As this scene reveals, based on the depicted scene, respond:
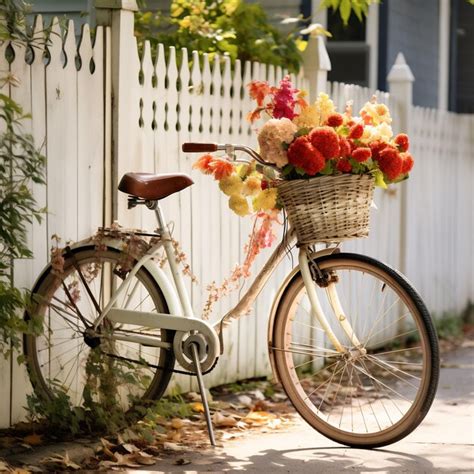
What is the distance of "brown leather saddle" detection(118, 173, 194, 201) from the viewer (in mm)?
5715

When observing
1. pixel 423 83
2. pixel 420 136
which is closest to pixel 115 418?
pixel 420 136

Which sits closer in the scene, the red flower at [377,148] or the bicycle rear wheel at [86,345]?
the red flower at [377,148]

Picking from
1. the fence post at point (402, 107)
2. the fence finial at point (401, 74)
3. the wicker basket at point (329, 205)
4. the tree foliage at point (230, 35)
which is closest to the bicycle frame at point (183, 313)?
the wicker basket at point (329, 205)

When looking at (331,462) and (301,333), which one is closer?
(331,462)

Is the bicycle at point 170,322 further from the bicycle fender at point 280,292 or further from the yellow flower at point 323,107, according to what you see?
the yellow flower at point 323,107

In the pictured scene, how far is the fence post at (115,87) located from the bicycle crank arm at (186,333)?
86cm

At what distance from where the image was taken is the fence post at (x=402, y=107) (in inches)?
378

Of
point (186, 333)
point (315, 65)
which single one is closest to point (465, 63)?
point (315, 65)

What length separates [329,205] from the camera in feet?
18.4

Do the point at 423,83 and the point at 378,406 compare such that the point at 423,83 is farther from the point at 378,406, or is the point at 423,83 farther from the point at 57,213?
the point at 57,213

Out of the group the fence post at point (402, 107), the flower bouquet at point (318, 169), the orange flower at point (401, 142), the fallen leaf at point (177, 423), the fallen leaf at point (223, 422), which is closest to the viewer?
the flower bouquet at point (318, 169)

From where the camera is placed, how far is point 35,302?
230 inches

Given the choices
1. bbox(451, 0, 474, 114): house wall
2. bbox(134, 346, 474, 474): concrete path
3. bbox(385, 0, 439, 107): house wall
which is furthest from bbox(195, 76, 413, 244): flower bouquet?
bbox(451, 0, 474, 114): house wall

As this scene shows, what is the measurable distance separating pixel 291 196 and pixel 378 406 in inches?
74.1
